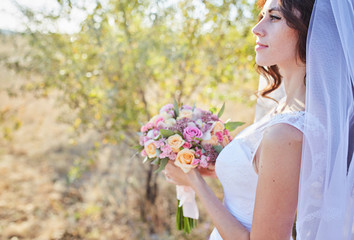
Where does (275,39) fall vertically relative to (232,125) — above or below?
above

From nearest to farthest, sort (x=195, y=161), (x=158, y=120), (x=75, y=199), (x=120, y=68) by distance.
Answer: (x=195, y=161), (x=158, y=120), (x=120, y=68), (x=75, y=199)

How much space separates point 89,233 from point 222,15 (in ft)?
10.5

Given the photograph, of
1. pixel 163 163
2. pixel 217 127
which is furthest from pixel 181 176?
pixel 217 127

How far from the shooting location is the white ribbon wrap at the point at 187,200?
188cm

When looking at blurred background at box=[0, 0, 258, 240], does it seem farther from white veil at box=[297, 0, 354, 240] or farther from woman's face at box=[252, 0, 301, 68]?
white veil at box=[297, 0, 354, 240]

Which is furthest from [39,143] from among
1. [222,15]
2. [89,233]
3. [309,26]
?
[309,26]

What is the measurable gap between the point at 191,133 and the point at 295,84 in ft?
1.94

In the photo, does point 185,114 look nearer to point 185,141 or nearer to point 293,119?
point 185,141

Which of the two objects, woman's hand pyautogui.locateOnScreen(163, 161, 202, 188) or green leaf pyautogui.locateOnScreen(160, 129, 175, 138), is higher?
green leaf pyautogui.locateOnScreen(160, 129, 175, 138)

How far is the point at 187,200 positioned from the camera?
1896mm

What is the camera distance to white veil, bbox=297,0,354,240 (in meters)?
1.26

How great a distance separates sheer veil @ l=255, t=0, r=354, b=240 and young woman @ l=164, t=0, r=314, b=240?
79 millimetres

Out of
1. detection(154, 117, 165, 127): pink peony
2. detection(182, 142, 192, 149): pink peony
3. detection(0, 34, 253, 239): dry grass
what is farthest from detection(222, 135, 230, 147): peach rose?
detection(0, 34, 253, 239): dry grass

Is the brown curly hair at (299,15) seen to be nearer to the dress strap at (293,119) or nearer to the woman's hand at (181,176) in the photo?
the dress strap at (293,119)
